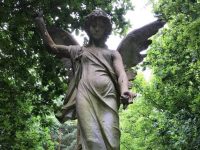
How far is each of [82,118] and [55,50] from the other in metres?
1.31

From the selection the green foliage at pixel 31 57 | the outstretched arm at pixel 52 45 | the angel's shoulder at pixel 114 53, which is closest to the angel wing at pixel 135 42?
the angel's shoulder at pixel 114 53

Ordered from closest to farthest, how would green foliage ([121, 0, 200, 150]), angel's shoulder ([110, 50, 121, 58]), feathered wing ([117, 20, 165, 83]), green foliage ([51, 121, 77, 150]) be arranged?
angel's shoulder ([110, 50, 121, 58]), feathered wing ([117, 20, 165, 83]), green foliage ([121, 0, 200, 150]), green foliage ([51, 121, 77, 150])

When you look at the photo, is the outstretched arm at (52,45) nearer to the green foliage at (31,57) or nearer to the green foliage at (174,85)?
the green foliage at (31,57)

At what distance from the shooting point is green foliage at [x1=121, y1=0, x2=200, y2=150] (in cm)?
1214

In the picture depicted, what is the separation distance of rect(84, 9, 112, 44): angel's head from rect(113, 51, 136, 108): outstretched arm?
0.37 meters

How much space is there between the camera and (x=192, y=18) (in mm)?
10336

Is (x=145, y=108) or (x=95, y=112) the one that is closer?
(x=95, y=112)

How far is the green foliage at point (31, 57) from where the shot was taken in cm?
1059

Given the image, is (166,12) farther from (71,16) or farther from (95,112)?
(95,112)

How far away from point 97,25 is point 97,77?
2.92 feet

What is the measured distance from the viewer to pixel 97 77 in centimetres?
630

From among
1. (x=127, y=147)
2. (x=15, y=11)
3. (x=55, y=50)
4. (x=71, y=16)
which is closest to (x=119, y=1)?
(x=71, y=16)

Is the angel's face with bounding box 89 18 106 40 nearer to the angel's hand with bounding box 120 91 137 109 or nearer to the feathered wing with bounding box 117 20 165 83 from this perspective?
the feathered wing with bounding box 117 20 165 83

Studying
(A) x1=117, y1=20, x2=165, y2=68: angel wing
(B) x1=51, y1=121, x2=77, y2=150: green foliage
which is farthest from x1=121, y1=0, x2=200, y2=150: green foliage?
(B) x1=51, y1=121, x2=77, y2=150: green foliage
